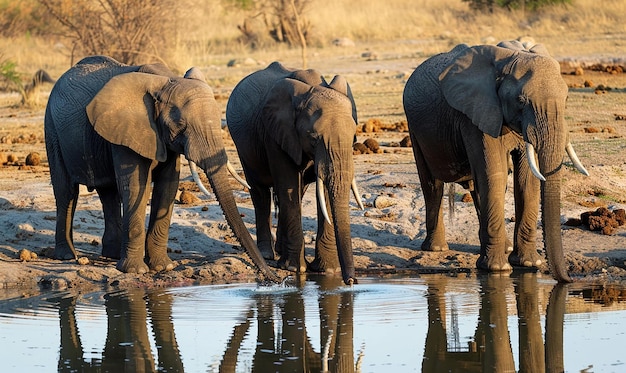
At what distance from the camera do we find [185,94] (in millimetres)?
9875

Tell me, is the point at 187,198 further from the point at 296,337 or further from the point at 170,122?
the point at 296,337

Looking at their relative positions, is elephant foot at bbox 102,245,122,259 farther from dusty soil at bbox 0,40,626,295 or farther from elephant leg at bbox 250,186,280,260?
elephant leg at bbox 250,186,280,260

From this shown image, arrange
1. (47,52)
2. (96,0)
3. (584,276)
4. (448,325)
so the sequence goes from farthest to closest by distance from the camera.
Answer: (47,52)
(96,0)
(584,276)
(448,325)

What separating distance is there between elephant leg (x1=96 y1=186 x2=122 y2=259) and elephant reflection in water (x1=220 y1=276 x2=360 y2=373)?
1.83 m

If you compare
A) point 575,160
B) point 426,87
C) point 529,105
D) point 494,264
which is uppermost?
point 426,87

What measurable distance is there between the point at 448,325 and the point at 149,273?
9.28 feet

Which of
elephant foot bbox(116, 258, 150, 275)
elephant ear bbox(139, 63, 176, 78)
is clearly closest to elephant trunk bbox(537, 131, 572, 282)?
elephant ear bbox(139, 63, 176, 78)

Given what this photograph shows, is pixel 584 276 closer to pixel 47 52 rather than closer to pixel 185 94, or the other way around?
pixel 185 94

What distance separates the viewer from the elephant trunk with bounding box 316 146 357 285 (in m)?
9.53

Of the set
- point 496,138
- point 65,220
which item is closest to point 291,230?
point 496,138

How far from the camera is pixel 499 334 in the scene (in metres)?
8.20

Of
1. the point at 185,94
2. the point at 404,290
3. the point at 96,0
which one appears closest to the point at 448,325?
the point at 404,290

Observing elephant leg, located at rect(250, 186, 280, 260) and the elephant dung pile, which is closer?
elephant leg, located at rect(250, 186, 280, 260)

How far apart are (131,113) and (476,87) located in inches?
102
